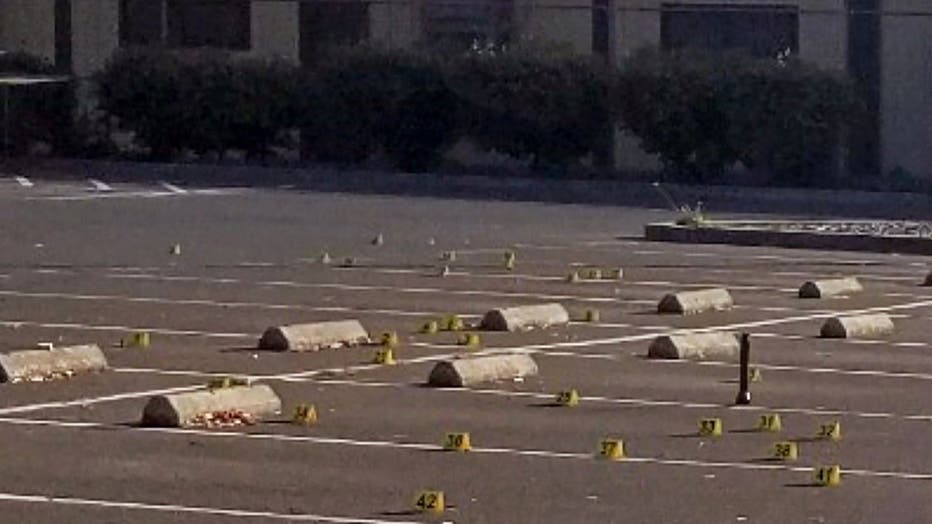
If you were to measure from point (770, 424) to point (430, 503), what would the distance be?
352 cm

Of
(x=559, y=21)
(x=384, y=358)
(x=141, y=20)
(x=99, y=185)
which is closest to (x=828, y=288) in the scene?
(x=384, y=358)

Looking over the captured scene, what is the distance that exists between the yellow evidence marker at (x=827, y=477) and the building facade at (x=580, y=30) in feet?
96.7

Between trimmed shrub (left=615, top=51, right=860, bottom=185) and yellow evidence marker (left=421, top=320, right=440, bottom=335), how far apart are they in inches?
857

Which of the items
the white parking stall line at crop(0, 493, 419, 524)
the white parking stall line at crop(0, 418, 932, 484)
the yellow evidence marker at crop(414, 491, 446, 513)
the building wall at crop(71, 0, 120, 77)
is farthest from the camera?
the building wall at crop(71, 0, 120, 77)

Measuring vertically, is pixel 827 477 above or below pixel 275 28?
below

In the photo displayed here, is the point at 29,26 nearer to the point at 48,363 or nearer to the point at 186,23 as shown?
the point at 186,23

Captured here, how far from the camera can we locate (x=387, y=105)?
43000 millimetres

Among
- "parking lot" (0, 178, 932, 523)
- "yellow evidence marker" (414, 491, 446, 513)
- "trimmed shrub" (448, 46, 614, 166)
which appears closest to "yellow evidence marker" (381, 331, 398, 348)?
"parking lot" (0, 178, 932, 523)

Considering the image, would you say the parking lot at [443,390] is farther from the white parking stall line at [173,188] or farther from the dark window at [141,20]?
the dark window at [141,20]

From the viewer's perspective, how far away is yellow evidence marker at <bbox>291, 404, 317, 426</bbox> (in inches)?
541

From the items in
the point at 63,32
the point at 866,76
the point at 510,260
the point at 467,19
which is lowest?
the point at 510,260

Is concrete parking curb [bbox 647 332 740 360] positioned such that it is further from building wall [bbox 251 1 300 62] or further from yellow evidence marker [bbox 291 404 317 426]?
building wall [bbox 251 1 300 62]

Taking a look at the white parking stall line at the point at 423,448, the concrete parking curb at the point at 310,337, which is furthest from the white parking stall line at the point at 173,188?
the white parking stall line at the point at 423,448

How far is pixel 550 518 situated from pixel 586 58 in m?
31.5
